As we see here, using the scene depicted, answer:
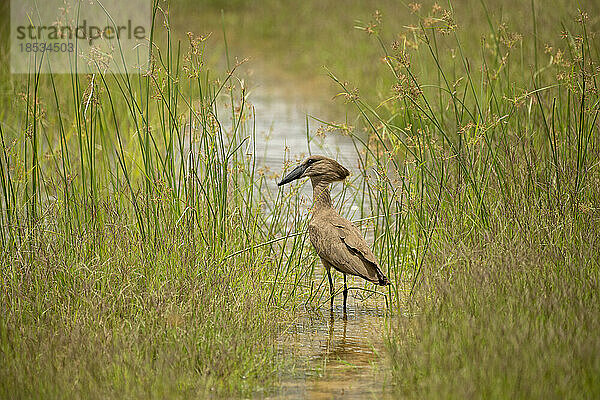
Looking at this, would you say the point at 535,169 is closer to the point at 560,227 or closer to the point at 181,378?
the point at 560,227

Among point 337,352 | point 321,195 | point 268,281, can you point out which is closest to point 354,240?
point 321,195

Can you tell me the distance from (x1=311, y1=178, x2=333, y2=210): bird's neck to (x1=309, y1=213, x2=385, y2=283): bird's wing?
175 millimetres

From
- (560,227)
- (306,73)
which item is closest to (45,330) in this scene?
(560,227)

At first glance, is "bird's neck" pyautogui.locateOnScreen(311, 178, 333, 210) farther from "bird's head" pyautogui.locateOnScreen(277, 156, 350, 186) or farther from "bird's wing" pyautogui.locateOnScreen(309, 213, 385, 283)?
"bird's wing" pyautogui.locateOnScreen(309, 213, 385, 283)

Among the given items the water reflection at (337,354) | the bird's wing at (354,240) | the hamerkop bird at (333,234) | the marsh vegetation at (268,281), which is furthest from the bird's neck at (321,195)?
the water reflection at (337,354)

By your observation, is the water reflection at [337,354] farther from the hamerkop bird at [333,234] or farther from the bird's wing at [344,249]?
the bird's wing at [344,249]

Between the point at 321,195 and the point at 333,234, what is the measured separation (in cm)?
34

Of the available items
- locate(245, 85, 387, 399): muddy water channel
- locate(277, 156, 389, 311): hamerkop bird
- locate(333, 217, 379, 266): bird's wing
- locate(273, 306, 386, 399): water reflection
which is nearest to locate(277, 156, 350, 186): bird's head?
locate(277, 156, 389, 311): hamerkop bird

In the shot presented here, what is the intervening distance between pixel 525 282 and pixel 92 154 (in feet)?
8.13

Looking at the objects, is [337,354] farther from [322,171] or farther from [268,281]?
[322,171]

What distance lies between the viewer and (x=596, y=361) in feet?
11.9

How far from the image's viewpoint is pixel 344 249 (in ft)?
15.8

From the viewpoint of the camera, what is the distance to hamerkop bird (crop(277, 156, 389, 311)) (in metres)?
4.76

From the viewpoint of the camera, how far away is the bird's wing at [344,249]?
4750mm
